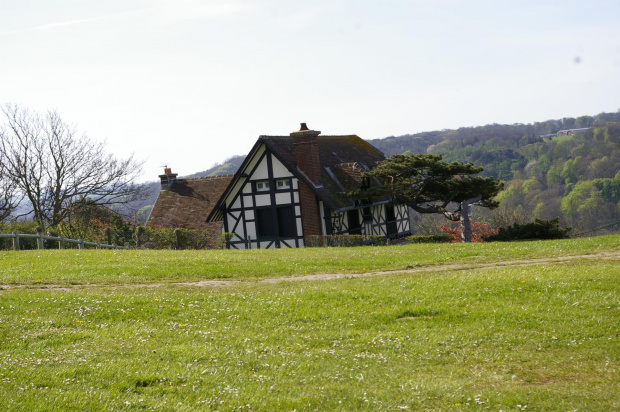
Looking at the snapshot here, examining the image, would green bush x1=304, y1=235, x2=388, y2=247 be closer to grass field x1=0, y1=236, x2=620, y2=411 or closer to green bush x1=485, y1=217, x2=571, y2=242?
green bush x1=485, y1=217, x2=571, y2=242

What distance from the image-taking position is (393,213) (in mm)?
44562

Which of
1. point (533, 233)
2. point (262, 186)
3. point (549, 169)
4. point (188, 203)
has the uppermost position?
point (549, 169)

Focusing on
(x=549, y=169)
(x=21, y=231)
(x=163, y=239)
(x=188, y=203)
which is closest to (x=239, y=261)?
(x=163, y=239)

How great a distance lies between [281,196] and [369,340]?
88.3 ft

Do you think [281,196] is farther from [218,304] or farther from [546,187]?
[546,187]

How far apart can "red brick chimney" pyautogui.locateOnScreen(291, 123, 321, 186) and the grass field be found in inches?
747

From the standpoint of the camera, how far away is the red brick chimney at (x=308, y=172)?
122 feet

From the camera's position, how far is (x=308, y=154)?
37969 mm

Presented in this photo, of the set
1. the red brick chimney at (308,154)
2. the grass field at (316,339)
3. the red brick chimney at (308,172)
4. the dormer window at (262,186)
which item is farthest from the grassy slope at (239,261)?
the dormer window at (262,186)

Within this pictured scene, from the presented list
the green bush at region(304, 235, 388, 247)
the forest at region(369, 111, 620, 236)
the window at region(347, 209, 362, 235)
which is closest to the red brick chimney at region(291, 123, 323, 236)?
the window at region(347, 209, 362, 235)

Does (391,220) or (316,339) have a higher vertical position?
(391,220)

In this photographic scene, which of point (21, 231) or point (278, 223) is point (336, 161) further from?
point (21, 231)

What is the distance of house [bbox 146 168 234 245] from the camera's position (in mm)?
42947

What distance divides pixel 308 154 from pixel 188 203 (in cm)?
1090
